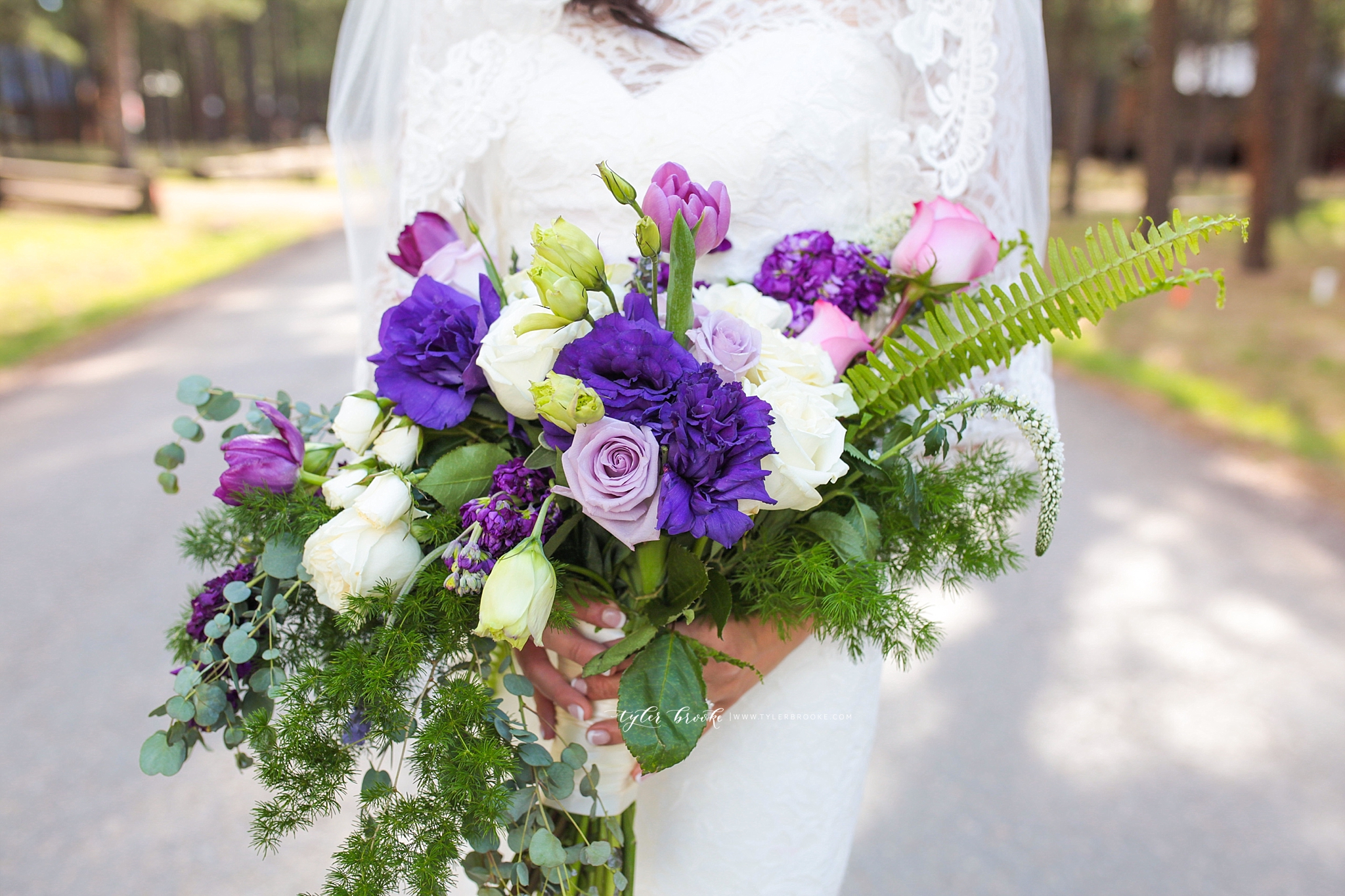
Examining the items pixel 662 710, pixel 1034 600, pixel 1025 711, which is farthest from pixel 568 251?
pixel 1034 600

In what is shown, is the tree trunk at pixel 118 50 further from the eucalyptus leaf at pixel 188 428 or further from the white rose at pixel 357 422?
the white rose at pixel 357 422

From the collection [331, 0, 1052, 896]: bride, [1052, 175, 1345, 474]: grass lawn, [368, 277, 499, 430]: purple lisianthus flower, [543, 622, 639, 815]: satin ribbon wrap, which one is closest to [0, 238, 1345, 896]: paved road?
[1052, 175, 1345, 474]: grass lawn

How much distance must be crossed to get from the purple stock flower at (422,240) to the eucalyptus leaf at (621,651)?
55 cm

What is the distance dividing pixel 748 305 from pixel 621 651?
43 cm

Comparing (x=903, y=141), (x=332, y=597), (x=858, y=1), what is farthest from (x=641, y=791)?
(x=858, y=1)

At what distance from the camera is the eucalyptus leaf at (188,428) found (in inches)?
45.3

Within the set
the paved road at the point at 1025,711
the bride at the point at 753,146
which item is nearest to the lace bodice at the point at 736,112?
Answer: the bride at the point at 753,146

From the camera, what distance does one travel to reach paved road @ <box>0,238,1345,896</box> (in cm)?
241

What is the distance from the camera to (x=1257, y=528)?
13.7ft

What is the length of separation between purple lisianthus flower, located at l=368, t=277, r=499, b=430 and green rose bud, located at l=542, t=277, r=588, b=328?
0.14m

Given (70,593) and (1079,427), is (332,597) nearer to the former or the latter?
(70,593)

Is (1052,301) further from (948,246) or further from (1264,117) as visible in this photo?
(1264,117)

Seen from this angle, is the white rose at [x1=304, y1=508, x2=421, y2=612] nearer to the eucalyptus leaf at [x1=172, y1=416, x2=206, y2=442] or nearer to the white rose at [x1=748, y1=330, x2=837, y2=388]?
the eucalyptus leaf at [x1=172, y1=416, x2=206, y2=442]

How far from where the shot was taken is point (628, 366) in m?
0.85
